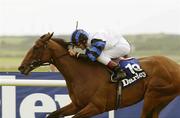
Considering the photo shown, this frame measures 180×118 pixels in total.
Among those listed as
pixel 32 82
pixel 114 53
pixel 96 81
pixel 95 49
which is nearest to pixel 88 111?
pixel 96 81

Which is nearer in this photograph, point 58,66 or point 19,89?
point 58,66

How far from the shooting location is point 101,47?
762cm

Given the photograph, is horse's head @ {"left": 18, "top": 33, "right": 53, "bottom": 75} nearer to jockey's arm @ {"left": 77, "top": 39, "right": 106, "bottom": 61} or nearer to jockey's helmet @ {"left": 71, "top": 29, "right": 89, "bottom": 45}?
jockey's helmet @ {"left": 71, "top": 29, "right": 89, "bottom": 45}

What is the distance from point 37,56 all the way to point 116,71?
3.21 feet

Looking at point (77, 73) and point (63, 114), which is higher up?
point (77, 73)

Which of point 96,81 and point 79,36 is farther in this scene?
point 96,81

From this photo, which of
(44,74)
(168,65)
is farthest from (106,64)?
(44,74)

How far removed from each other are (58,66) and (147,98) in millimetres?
1180

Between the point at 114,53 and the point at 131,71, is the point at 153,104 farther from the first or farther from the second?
the point at 114,53

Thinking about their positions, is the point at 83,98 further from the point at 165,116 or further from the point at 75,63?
the point at 165,116

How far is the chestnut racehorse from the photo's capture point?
7.64 metres

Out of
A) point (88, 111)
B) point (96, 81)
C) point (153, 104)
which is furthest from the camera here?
point (153, 104)

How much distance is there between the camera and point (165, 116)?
9.04 meters

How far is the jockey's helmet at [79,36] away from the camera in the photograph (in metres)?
7.66
